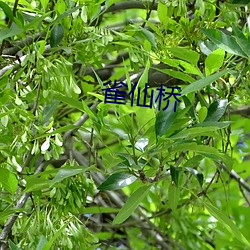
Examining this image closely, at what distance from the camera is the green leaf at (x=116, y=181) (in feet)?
2.64

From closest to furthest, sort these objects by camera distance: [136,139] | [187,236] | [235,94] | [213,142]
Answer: [136,139] → [235,94] → [213,142] → [187,236]

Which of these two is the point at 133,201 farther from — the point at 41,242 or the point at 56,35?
the point at 56,35

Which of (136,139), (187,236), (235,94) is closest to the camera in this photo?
(136,139)

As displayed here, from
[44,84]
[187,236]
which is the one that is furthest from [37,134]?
[187,236]

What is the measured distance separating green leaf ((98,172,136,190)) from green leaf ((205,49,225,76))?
0.54 feet

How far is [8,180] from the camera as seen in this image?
0.81m

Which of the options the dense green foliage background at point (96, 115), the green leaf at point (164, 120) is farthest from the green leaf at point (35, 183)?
the green leaf at point (164, 120)

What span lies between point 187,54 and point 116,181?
18 cm

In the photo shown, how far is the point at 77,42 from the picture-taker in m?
0.85

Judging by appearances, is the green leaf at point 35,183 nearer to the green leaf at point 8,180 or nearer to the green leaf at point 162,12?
the green leaf at point 8,180

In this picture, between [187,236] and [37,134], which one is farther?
[187,236]

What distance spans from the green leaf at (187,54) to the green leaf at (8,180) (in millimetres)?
248

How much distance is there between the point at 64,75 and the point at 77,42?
6 centimetres

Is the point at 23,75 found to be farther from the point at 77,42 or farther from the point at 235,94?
the point at 235,94
